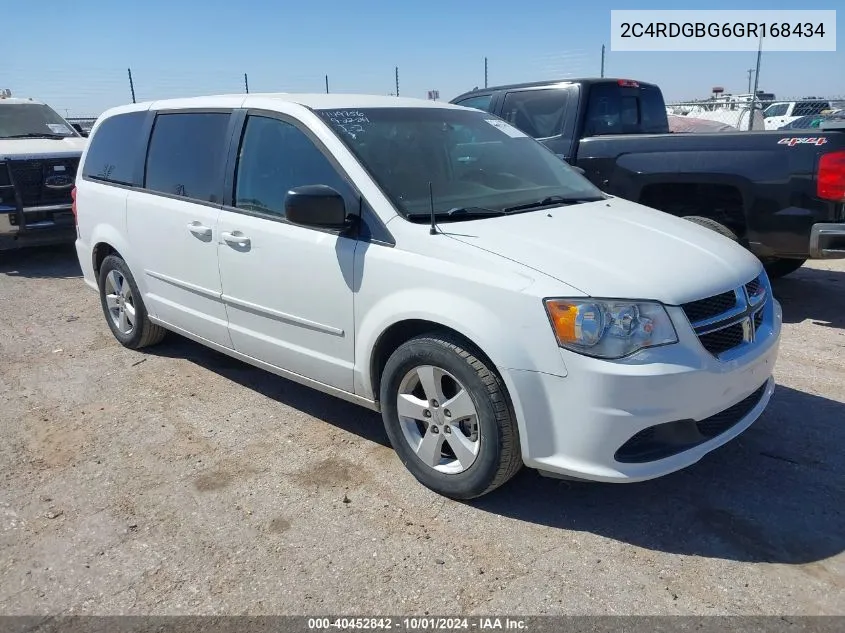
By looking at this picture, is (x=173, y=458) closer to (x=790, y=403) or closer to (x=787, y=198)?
(x=790, y=403)

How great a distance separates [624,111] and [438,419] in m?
5.04

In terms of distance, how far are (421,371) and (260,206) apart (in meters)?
1.42

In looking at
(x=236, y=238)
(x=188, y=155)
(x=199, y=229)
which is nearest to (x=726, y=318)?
(x=236, y=238)

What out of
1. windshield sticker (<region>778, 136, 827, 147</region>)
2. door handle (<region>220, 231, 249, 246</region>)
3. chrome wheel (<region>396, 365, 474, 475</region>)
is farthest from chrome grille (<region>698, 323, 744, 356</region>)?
windshield sticker (<region>778, 136, 827, 147</region>)

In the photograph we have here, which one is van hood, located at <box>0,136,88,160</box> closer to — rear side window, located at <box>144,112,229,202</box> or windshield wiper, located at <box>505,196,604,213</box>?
rear side window, located at <box>144,112,229,202</box>

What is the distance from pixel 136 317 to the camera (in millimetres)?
5188

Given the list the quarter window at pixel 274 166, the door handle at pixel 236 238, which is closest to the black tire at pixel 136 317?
the door handle at pixel 236 238

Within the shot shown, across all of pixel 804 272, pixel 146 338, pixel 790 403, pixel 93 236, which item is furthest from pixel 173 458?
pixel 804 272

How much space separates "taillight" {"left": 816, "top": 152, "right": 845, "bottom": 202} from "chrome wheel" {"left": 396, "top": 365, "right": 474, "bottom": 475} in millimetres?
3752

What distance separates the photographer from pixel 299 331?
3.73m

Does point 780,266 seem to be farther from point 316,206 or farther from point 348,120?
point 316,206

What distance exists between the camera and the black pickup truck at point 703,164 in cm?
535

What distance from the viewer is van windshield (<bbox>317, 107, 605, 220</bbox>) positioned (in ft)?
11.4

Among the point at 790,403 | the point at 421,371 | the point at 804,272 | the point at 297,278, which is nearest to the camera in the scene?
the point at 421,371
